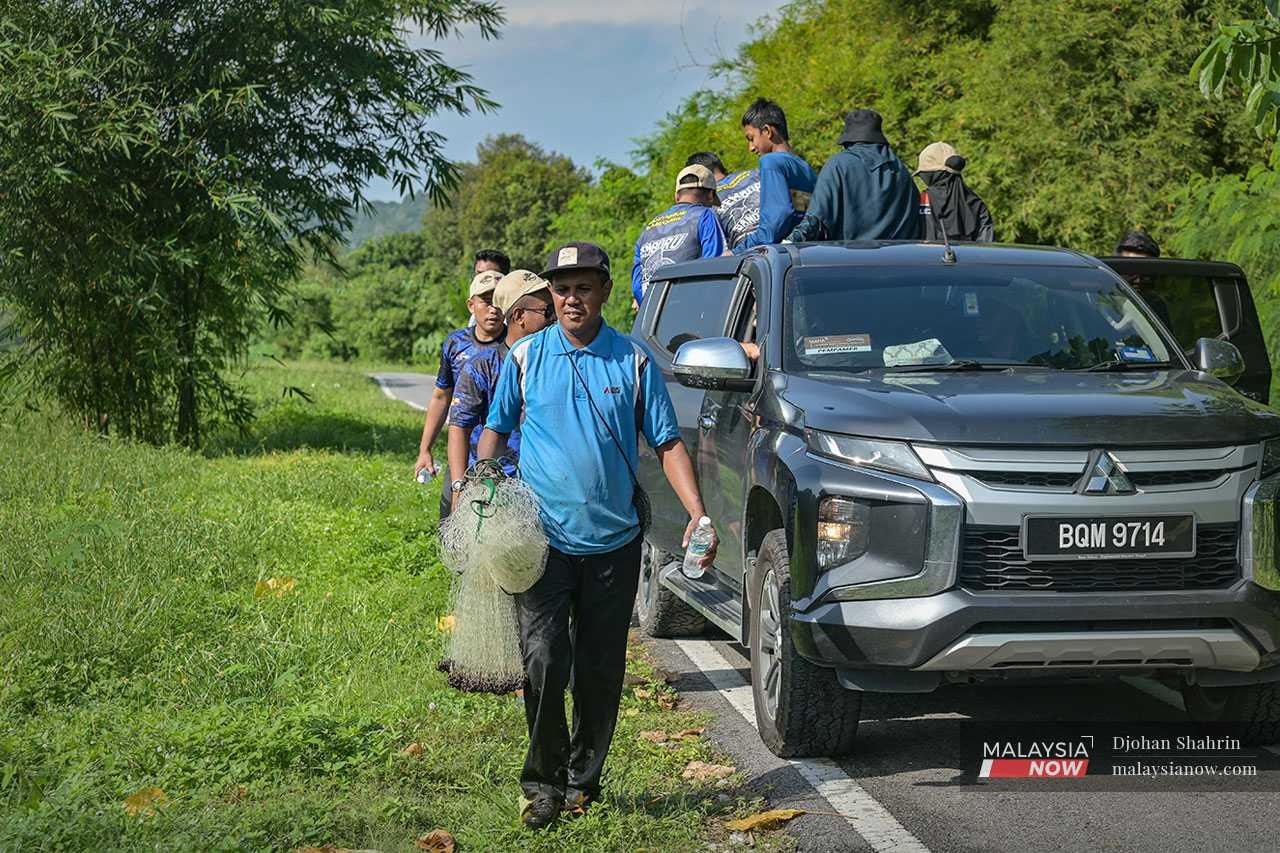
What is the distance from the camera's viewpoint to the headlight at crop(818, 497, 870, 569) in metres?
5.70

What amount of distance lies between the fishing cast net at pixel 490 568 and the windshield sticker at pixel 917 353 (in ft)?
6.92

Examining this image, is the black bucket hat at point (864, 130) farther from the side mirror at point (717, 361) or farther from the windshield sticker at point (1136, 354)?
the side mirror at point (717, 361)

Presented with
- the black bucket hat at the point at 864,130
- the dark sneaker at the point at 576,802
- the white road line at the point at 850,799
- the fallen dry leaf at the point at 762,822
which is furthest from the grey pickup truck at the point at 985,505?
the black bucket hat at the point at 864,130

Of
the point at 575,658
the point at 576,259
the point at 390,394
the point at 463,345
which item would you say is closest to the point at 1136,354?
the point at 576,259

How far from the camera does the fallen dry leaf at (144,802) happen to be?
208 inches

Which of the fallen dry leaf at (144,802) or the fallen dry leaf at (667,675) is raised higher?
the fallen dry leaf at (144,802)

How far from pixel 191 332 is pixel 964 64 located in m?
14.0

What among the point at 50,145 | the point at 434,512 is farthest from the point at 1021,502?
the point at 50,145

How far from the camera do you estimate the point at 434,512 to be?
41.3 ft

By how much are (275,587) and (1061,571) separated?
18.5ft

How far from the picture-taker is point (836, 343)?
6922 mm

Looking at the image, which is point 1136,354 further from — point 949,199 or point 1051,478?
point 949,199

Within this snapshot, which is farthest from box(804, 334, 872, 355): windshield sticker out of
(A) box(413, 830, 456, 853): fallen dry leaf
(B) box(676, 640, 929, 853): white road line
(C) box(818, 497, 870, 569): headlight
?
(A) box(413, 830, 456, 853): fallen dry leaf

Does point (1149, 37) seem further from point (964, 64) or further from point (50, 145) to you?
point (50, 145)
